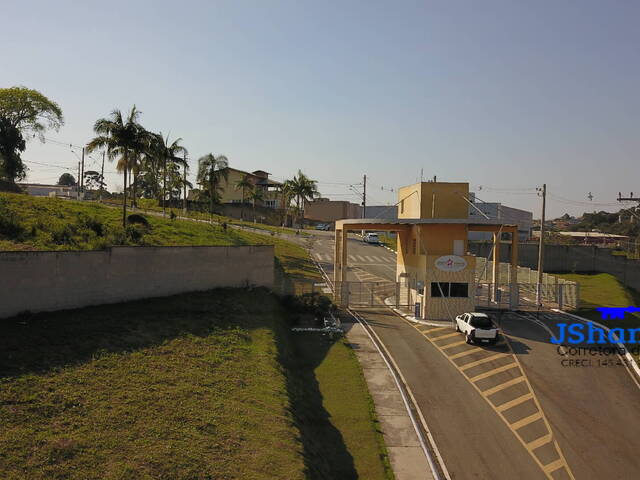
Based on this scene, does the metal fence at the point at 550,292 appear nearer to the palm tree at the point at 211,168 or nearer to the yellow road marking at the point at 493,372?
the yellow road marking at the point at 493,372

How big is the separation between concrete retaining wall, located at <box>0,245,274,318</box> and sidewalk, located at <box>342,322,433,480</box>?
870cm

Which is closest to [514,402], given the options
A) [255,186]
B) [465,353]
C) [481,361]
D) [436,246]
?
[481,361]

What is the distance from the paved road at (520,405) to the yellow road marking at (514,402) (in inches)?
1.6

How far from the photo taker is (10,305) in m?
17.4

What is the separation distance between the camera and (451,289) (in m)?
33.3

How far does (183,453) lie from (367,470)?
17.9 ft

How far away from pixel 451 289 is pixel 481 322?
596 cm

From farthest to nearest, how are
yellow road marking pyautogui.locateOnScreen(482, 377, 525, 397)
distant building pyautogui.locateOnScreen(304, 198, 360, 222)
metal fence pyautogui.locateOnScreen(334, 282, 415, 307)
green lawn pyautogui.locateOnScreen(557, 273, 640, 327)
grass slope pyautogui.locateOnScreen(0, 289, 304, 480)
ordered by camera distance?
distant building pyautogui.locateOnScreen(304, 198, 360, 222) → metal fence pyautogui.locateOnScreen(334, 282, 415, 307) → green lawn pyautogui.locateOnScreen(557, 273, 640, 327) → yellow road marking pyautogui.locateOnScreen(482, 377, 525, 397) → grass slope pyautogui.locateOnScreen(0, 289, 304, 480)

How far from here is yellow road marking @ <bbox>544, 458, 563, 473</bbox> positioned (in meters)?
14.8

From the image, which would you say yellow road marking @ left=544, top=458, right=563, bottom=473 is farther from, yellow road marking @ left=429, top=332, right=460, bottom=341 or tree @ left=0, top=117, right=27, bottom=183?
tree @ left=0, top=117, right=27, bottom=183

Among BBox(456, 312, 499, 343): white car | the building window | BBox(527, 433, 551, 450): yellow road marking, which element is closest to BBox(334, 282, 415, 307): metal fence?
the building window

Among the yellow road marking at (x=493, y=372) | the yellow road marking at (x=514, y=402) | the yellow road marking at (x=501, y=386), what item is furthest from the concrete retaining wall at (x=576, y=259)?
the yellow road marking at (x=514, y=402)

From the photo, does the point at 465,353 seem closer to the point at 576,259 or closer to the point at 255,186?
the point at 576,259

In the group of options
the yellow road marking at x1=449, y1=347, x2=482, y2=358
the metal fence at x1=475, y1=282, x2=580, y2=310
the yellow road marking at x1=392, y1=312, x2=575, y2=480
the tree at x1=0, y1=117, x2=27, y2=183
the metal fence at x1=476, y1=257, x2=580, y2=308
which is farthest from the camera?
the tree at x1=0, y1=117, x2=27, y2=183
